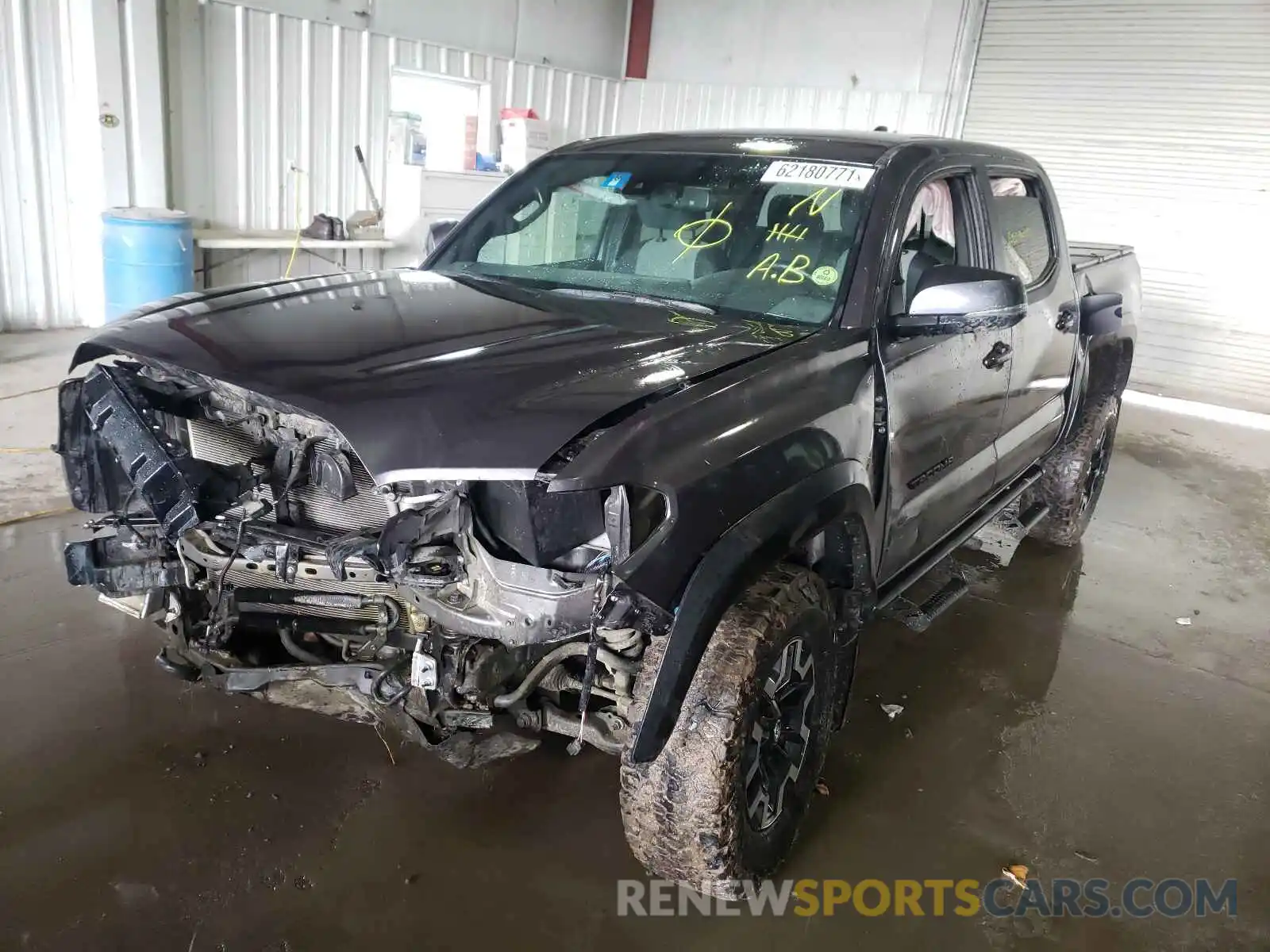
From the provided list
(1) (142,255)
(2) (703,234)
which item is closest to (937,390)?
(2) (703,234)

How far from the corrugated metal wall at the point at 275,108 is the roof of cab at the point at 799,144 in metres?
5.03

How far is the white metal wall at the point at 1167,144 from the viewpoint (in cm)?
767

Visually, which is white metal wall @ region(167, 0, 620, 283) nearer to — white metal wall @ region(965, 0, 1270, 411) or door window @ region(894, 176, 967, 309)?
white metal wall @ region(965, 0, 1270, 411)

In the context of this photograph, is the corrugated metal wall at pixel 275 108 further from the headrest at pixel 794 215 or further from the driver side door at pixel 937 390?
the driver side door at pixel 937 390

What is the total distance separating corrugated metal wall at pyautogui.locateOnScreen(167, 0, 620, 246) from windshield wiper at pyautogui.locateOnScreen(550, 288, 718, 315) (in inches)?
215

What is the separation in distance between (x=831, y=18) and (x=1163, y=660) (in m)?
7.82

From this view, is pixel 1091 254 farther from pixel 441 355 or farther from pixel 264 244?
pixel 264 244

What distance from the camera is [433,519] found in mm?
1805

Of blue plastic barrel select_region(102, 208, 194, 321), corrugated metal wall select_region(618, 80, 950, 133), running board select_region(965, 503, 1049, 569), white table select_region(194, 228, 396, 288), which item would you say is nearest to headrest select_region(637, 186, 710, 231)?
running board select_region(965, 503, 1049, 569)

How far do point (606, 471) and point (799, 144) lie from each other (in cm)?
154

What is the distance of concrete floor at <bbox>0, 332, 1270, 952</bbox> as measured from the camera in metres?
2.00

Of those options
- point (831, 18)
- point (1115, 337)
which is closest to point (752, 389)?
point (1115, 337)

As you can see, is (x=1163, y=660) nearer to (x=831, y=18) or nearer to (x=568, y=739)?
(x=568, y=739)

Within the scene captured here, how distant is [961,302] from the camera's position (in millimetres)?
2266
